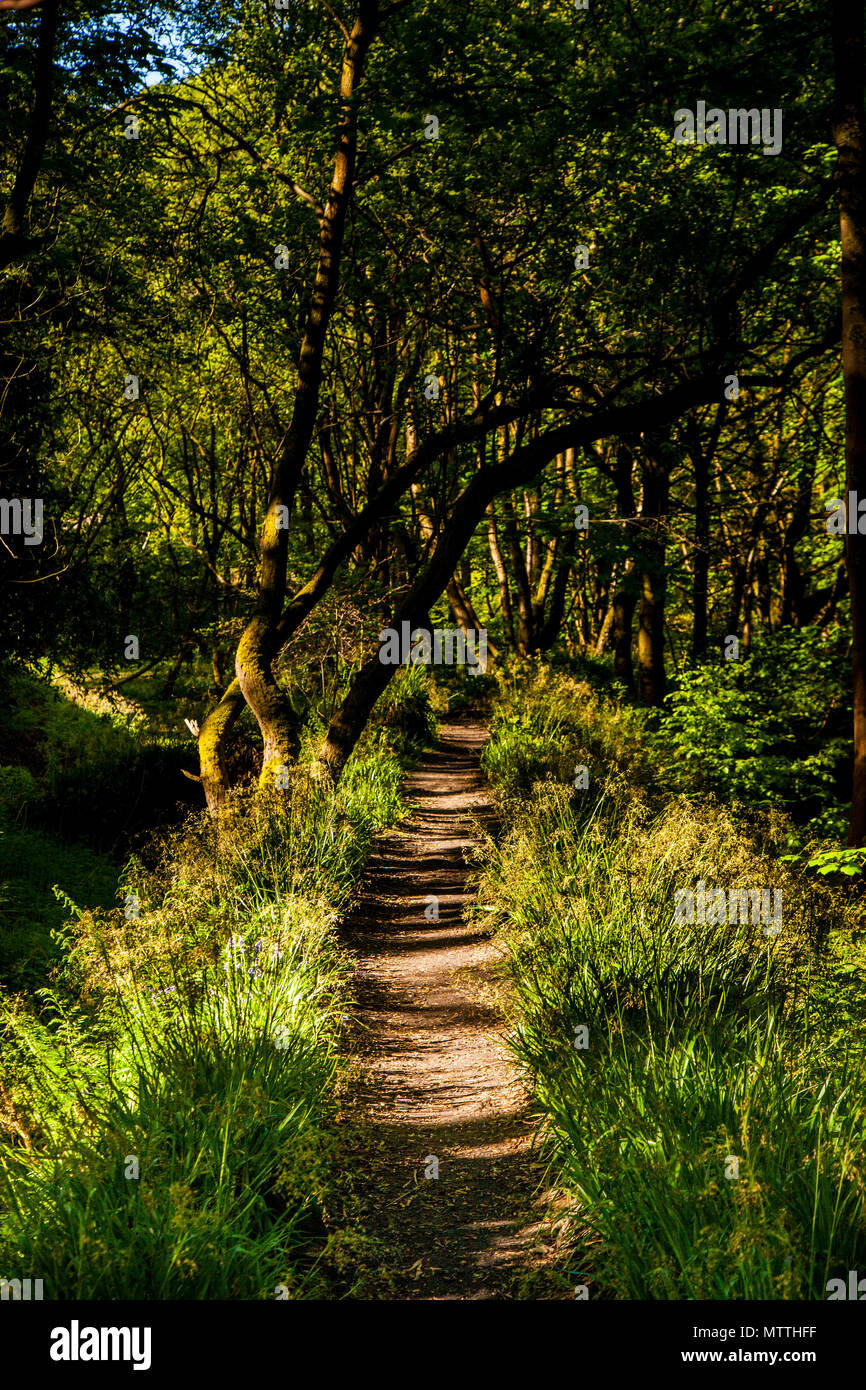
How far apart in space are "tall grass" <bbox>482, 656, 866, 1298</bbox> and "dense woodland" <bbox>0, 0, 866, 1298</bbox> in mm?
29

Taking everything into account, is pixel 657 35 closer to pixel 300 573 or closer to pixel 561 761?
pixel 561 761

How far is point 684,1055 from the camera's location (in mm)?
3834

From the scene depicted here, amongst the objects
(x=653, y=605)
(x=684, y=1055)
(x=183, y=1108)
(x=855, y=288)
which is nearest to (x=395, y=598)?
(x=653, y=605)

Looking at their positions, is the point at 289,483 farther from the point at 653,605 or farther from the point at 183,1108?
the point at 183,1108

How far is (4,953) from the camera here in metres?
9.03

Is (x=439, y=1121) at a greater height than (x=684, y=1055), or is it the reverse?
(x=684, y=1055)

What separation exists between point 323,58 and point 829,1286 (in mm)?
12858

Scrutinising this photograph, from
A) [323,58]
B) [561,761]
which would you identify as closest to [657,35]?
[323,58]

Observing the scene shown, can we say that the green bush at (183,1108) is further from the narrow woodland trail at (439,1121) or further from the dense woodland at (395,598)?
Result: the narrow woodland trail at (439,1121)

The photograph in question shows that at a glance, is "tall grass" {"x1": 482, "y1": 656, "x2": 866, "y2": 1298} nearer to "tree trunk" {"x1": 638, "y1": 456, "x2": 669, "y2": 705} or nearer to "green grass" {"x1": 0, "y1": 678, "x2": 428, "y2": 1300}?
"green grass" {"x1": 0, "y1": 678, "x2": 428, "y2": 1300}

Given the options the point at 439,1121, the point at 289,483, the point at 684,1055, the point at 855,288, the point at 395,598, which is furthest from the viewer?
the point at 395,598

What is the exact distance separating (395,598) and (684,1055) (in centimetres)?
1441

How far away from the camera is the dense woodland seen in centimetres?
347

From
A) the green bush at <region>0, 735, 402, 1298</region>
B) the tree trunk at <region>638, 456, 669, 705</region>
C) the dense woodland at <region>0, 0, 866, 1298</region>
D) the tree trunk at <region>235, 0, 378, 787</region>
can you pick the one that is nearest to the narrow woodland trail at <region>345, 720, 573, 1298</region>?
the dense woodland at <region>0, 0, 866, 1298</region>
